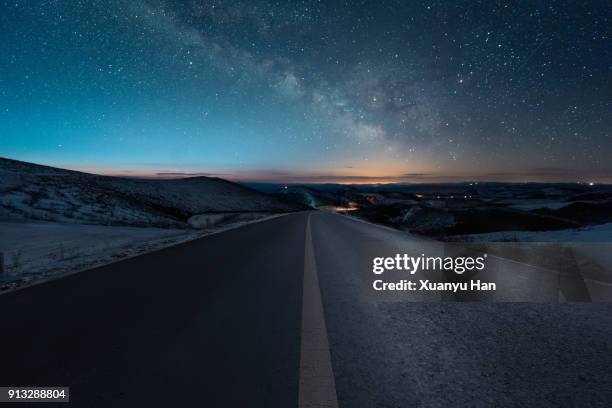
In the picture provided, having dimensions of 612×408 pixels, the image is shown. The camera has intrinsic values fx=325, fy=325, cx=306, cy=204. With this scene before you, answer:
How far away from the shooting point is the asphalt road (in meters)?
2.24

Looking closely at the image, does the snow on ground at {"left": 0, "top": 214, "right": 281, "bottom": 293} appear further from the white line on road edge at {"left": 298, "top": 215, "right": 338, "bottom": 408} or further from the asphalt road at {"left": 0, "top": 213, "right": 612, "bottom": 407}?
the white line on road edge at {"left": 298, "top": 215, "right": 338, "bottom": 408}

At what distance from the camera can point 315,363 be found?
268cm

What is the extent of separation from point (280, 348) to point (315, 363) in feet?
1.46

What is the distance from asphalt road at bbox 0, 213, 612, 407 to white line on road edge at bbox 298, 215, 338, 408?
0.06m

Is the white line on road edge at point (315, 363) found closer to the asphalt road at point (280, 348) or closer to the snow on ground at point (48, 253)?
the asphalt road at point (280, 348)

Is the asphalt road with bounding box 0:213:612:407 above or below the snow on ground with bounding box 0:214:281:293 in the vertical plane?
above

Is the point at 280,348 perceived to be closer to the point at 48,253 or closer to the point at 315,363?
the point at 315,363

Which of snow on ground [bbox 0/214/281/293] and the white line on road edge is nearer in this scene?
the white line on road edge

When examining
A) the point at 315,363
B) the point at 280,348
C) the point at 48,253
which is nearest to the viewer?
the point at 315,363

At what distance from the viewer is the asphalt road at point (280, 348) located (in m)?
2.24

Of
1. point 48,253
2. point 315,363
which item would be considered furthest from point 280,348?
point 48,253

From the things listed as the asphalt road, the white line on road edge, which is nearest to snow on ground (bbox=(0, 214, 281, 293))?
the asphalt road

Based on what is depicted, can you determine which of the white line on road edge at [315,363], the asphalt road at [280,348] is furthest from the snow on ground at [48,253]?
the white line on road edge at [315,363]

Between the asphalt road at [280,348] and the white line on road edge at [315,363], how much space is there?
0.20 ft
